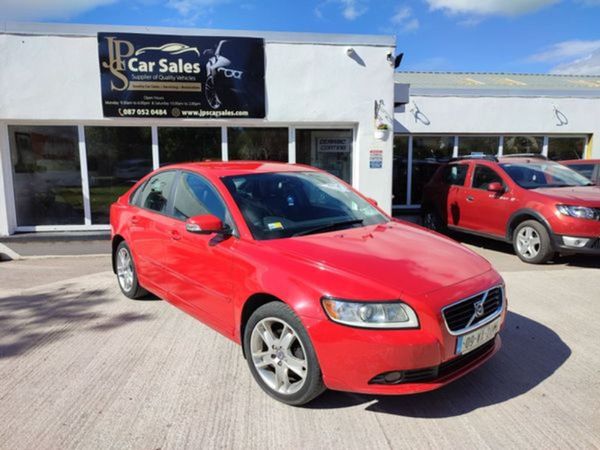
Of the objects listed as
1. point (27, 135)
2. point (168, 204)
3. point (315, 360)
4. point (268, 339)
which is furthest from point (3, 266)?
point (315, 360)

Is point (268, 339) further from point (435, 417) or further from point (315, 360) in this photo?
point (435, 417)

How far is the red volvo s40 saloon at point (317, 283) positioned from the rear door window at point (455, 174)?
202 inches

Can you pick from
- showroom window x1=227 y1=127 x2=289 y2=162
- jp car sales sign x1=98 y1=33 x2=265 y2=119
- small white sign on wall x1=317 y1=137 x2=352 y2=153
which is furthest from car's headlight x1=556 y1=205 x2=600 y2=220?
jp car sales sign x1=98 y1=33 x2=265 y2=119

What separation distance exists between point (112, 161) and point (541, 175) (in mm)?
7746

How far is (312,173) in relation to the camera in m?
4.45

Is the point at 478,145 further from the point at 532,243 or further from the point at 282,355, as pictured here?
the point at 282,355

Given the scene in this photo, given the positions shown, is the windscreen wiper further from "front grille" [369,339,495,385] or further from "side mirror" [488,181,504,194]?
"side mirror" [488,181,504,194]

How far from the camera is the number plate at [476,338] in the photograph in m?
2.73

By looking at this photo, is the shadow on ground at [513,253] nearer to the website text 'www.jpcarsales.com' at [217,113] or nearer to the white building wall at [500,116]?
the white building wall at [500,116]

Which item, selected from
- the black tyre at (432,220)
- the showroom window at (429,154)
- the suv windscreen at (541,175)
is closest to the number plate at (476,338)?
the suv windscreen at (541,175)

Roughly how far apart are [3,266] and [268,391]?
20.1 ft

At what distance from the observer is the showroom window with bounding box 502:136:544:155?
12.2 metres

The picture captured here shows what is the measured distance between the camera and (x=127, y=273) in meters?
5.16

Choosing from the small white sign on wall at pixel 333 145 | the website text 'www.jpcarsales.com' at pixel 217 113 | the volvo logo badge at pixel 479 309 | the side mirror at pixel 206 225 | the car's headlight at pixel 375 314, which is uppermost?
the website text 'www.jpcarsales.com' at pixel 217 113
